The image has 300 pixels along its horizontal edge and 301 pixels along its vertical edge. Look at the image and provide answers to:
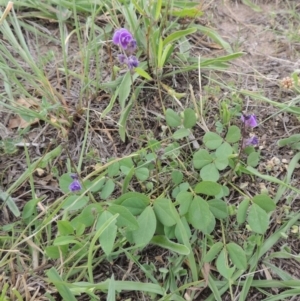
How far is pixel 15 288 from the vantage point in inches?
51.9

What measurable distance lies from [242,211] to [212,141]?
0.23 meters

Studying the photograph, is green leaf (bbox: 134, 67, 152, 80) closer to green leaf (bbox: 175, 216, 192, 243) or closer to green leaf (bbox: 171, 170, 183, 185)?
green leaf (bbox: 171, 170, 183, 185)

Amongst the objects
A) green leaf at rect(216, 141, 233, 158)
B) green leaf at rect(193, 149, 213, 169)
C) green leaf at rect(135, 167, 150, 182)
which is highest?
green leaf at rect(135, 167, 150, 182)

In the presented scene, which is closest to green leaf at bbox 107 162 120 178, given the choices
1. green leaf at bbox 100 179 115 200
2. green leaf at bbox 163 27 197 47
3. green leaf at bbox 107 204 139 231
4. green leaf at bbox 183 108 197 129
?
green leaf at bbox 100 179 115 200

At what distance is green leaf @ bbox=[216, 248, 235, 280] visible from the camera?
1280mm

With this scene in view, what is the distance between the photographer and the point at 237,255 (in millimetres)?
1306

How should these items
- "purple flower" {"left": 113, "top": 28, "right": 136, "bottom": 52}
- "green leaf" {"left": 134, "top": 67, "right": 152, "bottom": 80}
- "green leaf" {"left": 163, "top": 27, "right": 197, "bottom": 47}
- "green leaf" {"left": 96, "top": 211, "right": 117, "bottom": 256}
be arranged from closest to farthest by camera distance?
"green leaf" {"left": 96, "top": 211, "right": 117, "bottom": 256}
"purple flower" {"left": 113, "top": 28, "right": 136, "bottom": 52}
"green leaf" {"left": 134, "top": 67, "right": 152, "bottom": 80}
"green leaf" {"left": 163, "top": 27, "right": 197, "bottom": 47}

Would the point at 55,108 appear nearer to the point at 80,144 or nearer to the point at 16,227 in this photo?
the point at 80,144

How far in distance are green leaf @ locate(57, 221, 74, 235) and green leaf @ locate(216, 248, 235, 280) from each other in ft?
1.35

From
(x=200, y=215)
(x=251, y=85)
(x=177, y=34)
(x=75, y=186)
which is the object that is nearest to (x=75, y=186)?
(x=75, y=186)

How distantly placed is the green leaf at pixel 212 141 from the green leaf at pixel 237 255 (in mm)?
300

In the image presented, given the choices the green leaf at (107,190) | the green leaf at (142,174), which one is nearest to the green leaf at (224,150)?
the green leaf at (142,174)

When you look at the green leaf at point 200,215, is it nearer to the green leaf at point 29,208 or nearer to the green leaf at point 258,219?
the green leaf at point 258,219

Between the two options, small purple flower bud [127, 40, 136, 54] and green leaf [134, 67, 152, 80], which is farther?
green leaf [134, 67, 152, 80]
